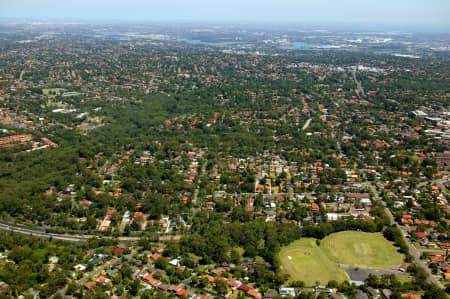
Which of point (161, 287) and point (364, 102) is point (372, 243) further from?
point (364, 102)

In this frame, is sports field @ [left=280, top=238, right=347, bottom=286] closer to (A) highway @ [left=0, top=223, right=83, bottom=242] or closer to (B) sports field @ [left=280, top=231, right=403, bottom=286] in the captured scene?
(B) sports field @ [left=280, top=231, right=403, bottom=286]

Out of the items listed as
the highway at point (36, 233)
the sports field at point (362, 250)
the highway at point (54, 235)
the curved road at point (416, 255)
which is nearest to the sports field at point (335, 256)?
the sports field at point (362, 250)

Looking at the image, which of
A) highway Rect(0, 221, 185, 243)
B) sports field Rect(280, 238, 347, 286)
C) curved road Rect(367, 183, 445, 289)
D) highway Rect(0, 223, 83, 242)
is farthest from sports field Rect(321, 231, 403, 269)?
highway Rect(0, 223, 83, 242)

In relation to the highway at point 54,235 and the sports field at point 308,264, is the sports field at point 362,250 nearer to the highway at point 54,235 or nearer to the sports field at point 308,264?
the sports field at point 308,264

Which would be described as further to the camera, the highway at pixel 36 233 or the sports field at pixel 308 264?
the highway at pixel 36 233

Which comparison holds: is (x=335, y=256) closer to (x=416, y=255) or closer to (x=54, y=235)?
(x=416, y=255)

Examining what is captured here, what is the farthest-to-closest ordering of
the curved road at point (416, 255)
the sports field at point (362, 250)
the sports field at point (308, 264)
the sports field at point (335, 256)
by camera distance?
the sports field at point (362, 250) → the sports field at point (335, 256) → the sports field at point (308, 264) → the curved road at point (416, 255)

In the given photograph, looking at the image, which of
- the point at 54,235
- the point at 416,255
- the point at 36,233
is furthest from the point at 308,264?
the point at 36,233
